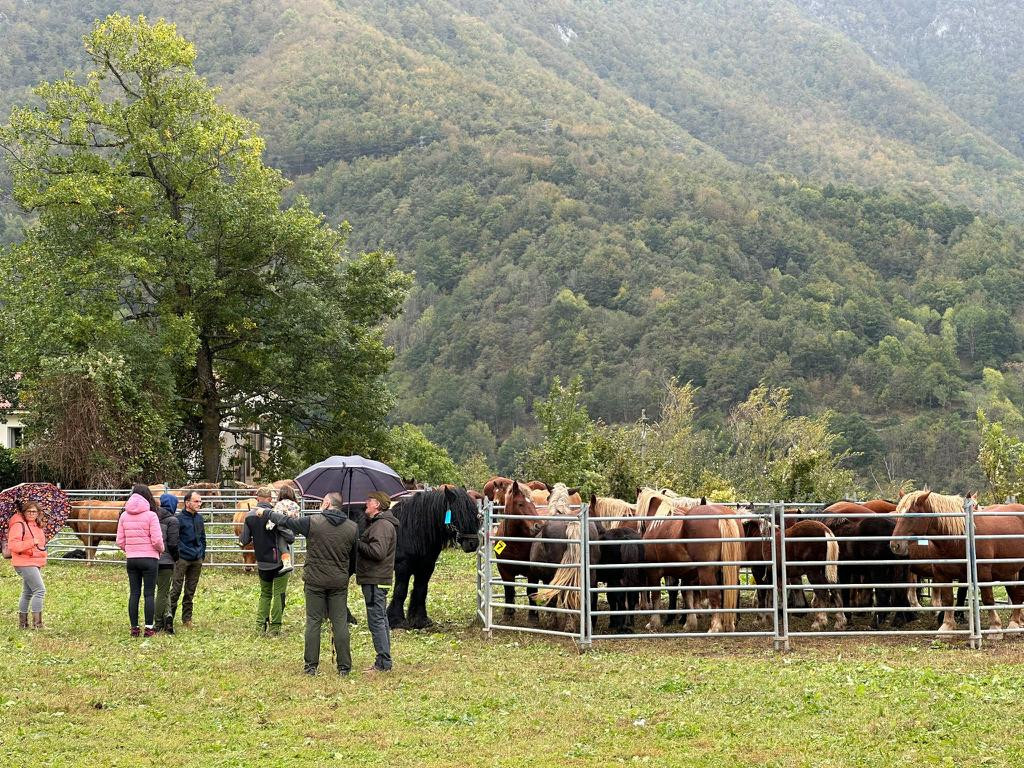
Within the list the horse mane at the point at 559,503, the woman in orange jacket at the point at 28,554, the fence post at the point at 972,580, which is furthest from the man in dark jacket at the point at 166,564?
the fence post at the point at 972,580

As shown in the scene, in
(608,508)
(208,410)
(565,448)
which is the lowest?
(608,508)

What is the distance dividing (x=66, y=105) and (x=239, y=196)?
5.37 meters

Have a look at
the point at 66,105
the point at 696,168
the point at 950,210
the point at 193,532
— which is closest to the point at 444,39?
the point at 696,168

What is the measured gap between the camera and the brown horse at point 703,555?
40.7 feet

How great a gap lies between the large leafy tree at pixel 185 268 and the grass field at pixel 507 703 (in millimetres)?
18778

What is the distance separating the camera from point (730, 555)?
12430mm

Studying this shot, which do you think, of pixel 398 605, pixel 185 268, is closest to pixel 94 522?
pixel 185 268

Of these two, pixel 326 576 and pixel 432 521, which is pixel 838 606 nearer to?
pixel 432 521

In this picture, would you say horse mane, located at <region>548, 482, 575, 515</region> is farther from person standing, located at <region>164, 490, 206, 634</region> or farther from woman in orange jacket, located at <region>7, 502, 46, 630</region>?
woman in orange jacket, located at <region>7, 502, 46, 630</region>

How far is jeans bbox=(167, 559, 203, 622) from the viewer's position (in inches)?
526

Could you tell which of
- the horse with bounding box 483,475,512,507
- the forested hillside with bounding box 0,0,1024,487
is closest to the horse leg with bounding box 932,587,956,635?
the horse with bounding box 483,475,512,507

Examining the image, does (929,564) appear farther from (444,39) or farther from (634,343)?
(444,39)

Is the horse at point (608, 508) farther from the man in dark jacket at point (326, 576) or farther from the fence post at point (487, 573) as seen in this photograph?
the man in dark jacket at point (326, 576)

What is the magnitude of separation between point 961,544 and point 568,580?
4.18 m
